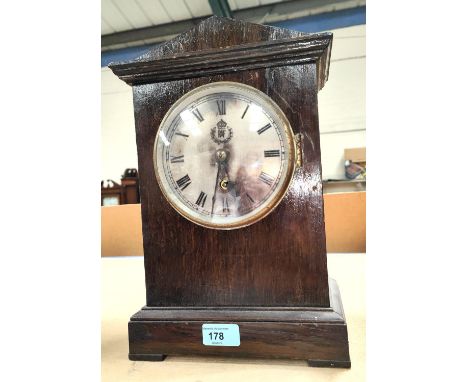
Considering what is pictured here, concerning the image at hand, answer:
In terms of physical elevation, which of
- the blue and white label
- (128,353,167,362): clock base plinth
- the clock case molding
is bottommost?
(128,353,167,362): clock base plinth

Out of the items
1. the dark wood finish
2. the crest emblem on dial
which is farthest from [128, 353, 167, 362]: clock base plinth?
the dark wood finish

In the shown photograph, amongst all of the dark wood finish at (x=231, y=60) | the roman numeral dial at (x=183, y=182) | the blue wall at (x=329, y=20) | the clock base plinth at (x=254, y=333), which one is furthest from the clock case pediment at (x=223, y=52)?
the blue wall at (x=329, y=20)

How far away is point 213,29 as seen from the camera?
68cm

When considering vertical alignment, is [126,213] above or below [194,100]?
below

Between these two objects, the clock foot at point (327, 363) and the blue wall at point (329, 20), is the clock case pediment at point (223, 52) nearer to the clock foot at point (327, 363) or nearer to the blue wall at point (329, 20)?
the clock foot at point (327, 363)

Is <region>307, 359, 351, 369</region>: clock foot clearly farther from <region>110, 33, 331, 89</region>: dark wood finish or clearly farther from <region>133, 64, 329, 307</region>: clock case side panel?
<region>110, 33, 331, 89</region>: dark wood finish

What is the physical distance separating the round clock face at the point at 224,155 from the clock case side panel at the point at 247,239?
0.02 meters

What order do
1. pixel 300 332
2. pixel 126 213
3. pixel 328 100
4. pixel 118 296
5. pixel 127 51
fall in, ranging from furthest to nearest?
pixel 328 100
pixel 127 51
pixel 126 213
pixel 118 296
pixel 300 332

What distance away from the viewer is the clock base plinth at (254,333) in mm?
608

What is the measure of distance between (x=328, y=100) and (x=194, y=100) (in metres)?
3.54

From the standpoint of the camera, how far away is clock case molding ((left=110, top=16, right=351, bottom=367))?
0.63 m

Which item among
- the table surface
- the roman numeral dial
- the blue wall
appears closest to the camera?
the table surface

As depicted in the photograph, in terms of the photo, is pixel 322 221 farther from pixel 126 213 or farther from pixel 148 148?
pixel 126 213

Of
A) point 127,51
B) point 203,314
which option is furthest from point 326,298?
point 127,51
